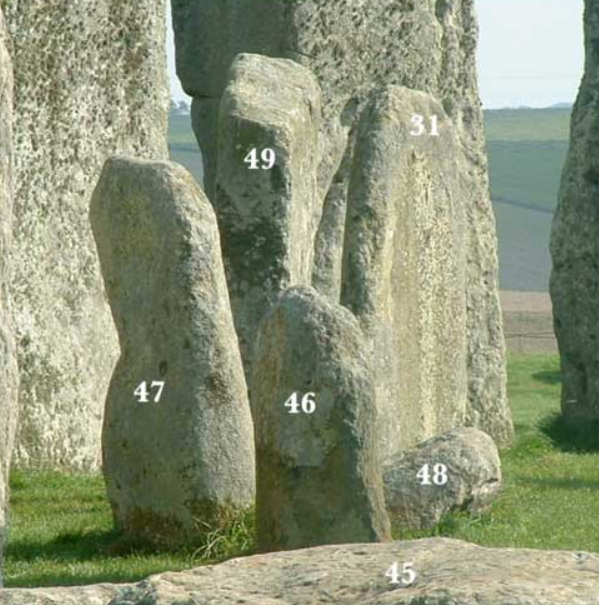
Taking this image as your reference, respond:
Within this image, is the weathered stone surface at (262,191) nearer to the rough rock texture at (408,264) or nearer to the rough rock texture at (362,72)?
the rough rock texture at (408,264)

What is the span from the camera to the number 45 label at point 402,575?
264 inches

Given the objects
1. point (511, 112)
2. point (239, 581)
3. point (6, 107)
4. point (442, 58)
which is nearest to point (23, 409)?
point (442, 58)

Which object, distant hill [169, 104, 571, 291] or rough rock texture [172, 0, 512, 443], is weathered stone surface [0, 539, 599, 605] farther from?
distant hill [169, 104, 571, 291]

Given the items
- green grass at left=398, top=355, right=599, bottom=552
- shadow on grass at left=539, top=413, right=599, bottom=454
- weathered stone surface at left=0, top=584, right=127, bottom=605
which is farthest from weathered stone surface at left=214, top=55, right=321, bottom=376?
weathered stone surface at left=0, top=584, right=127, bottom=605

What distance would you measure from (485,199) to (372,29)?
2.57 meters

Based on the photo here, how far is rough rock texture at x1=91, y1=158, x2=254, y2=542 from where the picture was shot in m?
12.7

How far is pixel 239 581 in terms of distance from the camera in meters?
6.81

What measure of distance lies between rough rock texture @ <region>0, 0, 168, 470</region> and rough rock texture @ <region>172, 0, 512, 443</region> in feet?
4.45

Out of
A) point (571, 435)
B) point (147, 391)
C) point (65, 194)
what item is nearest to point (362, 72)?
point (65, 194)

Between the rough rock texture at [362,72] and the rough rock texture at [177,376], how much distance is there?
4593mm

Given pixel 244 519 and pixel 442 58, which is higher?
pixel 442 58

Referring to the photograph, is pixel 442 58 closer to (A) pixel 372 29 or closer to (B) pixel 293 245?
(A) pixel 372 29

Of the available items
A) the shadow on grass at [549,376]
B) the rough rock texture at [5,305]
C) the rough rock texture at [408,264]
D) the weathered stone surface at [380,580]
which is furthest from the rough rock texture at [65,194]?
the shadow on grass at [549,376]

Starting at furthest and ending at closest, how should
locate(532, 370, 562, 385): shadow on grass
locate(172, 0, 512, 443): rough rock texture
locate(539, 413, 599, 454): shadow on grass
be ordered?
1. locate(532, 370, 562, 385): shadow on grass
2. locate(539, 413, 599, 454): shadow on grass
3. locate(172, 0, 512, 443): rough rock texture
